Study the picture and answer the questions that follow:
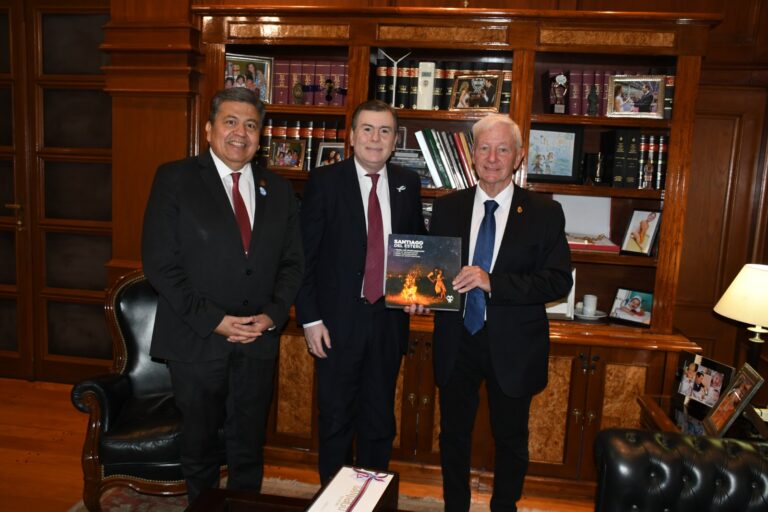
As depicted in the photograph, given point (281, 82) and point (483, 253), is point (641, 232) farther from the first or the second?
point (281, 82)

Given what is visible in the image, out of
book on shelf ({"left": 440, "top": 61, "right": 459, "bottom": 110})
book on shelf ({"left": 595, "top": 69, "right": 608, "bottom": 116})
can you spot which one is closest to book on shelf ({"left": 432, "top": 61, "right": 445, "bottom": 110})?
book on shelf ({"left": 440, "top": 61, "right": 459, "bottom": 110})

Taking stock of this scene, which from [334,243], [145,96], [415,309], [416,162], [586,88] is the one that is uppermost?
[586,88]

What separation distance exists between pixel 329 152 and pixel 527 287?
1364mm

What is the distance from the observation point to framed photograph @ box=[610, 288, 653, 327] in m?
2.96

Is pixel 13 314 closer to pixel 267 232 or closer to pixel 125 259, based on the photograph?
pixel 125 259

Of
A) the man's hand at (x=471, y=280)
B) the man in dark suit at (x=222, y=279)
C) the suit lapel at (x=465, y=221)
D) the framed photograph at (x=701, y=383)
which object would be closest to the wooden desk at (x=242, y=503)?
the man in dark suit at (x=222, y=279)

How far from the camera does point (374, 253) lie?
2.28 metres

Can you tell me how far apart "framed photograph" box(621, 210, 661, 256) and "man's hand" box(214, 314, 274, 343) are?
1.78 metres

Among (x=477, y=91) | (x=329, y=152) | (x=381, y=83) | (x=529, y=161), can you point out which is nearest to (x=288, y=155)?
(x=329, y=152)

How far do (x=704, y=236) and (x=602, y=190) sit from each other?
867 mm

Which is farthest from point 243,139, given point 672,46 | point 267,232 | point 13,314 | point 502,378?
point 13,314

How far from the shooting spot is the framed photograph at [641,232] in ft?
9.56

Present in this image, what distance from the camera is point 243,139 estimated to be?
2.09 meters

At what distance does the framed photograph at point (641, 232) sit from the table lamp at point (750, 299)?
423mm
